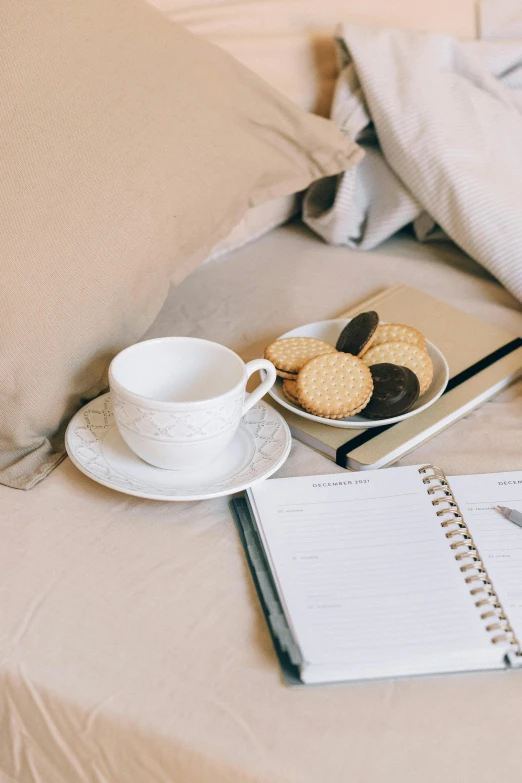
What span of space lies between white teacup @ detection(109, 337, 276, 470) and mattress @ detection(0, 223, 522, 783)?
0.05 meters

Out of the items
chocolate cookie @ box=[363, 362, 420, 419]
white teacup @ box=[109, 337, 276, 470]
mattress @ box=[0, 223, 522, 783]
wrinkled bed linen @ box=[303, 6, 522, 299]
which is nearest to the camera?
mattress @ box=[0, 223, 522, 783]

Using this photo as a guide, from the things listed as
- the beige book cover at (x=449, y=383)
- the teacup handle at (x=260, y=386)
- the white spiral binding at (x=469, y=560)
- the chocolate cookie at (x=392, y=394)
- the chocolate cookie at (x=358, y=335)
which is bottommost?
the beige book cover at (x=449, y=383)

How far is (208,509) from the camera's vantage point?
0.60 m

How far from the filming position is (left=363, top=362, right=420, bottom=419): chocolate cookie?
0.67 m

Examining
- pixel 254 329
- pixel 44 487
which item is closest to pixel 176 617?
pixel 44 487

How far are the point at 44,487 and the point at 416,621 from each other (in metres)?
0.31

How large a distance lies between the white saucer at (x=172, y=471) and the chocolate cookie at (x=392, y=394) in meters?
0.08

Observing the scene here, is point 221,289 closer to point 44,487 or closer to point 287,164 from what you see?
point 287,164

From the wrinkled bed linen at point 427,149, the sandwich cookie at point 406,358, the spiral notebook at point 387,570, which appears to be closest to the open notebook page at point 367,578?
the spiral notebook at point 387,570

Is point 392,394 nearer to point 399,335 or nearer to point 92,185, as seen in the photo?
point 399,335

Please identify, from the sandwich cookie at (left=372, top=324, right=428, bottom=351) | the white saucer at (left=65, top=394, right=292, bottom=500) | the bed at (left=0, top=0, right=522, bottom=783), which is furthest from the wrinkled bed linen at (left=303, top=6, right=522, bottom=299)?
the white saucer at (left=65, top=394, right=292, bottom=500)

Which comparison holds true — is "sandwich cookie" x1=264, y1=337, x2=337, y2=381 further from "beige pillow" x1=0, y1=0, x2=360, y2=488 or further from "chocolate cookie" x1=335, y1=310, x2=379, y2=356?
"beige pillow" x1=0, y1=0, x2=360, y2=488

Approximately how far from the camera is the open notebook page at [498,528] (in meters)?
0.52

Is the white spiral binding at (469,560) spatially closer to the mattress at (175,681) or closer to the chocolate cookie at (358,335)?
the mattress at (175,681)
